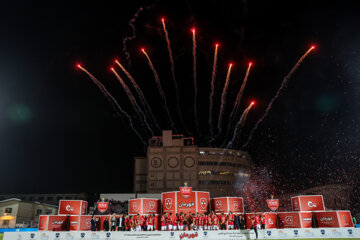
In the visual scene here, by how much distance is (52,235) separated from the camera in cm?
2467

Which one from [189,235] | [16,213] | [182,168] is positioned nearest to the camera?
[189,235]

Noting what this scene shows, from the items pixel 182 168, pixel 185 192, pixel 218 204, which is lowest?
pixel 218 204

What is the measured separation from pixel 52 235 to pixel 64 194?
8857 cm

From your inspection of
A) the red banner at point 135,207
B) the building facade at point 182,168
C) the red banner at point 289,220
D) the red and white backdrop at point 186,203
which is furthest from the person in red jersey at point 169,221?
the building facade at point 182,168

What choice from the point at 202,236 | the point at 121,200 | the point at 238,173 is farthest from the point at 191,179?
the point at 202,236

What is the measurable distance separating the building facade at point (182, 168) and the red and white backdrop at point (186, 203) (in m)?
55.9

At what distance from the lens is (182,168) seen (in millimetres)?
92500

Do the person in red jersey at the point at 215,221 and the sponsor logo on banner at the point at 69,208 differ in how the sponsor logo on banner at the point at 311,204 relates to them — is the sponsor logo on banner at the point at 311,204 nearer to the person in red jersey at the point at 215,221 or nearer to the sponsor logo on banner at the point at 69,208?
the person in red jersey at the point at 215,221

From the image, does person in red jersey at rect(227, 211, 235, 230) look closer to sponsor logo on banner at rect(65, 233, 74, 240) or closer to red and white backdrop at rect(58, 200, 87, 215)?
sponsor logo on banner at rect(65, 233, 74, 240)

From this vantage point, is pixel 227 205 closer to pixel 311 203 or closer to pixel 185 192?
pixel 185 192

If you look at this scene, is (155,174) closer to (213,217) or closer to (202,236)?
(213,217)

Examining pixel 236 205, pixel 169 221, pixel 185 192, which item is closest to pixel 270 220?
pixel 236 205

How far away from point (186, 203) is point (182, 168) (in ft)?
191

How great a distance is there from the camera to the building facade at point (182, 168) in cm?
9119
